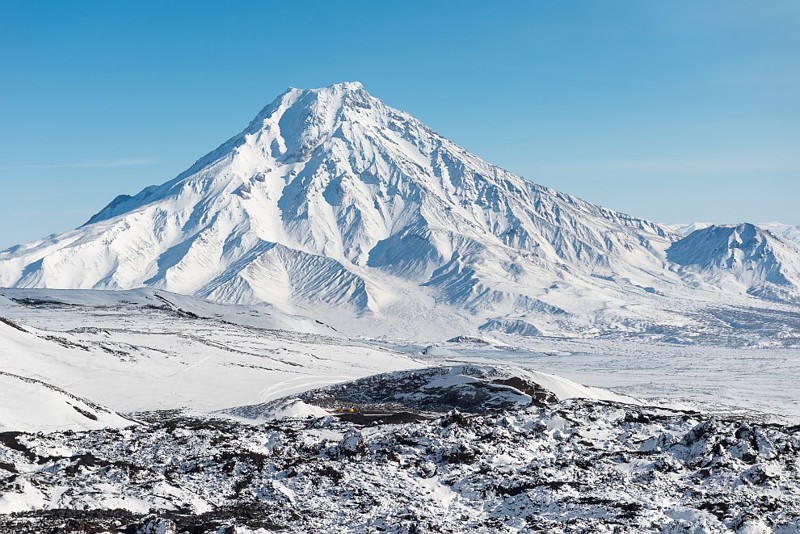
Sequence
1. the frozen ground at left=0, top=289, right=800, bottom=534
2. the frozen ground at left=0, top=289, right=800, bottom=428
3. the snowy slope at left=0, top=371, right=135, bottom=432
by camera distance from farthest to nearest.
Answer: the frozen ground at left=0, top=289, right=800, bottom=428 → the snowy slope at left=0, top=371, right=135, bottom=432 → the frozen ground at left=0, top=289, right=800, bottom=534

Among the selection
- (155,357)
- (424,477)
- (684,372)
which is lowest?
(684,372)

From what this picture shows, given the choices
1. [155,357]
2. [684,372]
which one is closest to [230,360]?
[155,357]

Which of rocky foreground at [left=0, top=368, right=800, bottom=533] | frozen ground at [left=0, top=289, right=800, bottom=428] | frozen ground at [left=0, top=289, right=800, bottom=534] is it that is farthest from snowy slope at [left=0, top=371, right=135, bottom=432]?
frozen ground at [left=0, top=289, right=800, bottom=428]

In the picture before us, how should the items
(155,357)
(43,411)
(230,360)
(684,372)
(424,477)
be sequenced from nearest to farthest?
(424,477) → (43,411) → (155,357) → (230,360) → (684,372)

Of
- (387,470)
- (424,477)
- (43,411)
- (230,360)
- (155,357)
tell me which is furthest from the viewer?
(230,360)

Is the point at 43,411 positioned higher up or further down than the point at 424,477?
higher up

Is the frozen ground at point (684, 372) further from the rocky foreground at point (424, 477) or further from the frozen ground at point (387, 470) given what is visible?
the rocky foreground at point (424, 477)

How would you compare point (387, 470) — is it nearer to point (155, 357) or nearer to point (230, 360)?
point (155, 357)

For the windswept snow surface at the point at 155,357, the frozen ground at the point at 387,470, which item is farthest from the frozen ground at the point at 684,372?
the frozen ground at the point at 387,470

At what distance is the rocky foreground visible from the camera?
19672mm

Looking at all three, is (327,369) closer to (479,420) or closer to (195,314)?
(479,420)

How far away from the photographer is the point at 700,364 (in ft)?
513

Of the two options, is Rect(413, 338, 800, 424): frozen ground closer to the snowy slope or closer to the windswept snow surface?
the windswept snow surface

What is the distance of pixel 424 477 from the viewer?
2464cm
